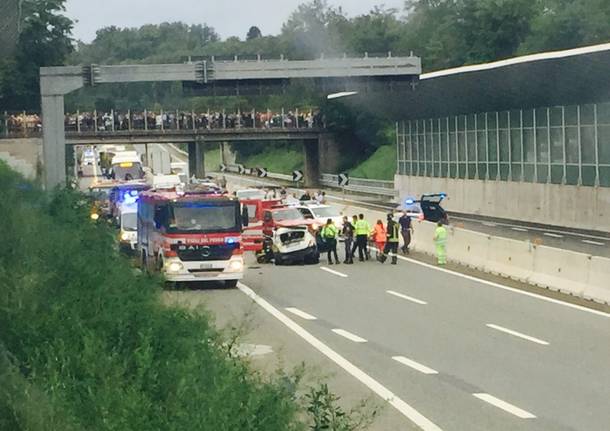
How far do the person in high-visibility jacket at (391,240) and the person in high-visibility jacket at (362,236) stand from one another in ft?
2.52

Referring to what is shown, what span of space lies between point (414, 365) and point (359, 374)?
1.26 metres

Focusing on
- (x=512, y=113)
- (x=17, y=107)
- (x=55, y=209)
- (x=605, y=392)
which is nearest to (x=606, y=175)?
(x=512, y=113)

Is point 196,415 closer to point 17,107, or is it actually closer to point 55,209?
point 55,209

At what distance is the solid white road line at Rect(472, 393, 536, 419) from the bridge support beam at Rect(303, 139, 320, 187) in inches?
3316

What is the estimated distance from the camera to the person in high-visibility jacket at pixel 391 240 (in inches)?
1641

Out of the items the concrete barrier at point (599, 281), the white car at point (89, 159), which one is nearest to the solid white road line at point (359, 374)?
the concrete barrier at point (599, 281)

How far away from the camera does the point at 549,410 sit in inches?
647

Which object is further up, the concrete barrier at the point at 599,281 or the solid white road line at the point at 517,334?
the concrete barrier at the point at 599,281

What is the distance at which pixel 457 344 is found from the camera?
23.0m

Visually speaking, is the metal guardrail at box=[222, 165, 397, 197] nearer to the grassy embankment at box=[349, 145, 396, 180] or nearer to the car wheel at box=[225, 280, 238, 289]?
the grassy embankment at box=[349, 145, 396, 180]

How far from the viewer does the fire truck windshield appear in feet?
111

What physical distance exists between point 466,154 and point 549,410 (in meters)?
56.1

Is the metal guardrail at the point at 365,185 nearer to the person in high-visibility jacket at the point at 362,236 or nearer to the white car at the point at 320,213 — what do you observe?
the white car at the point at 320,213

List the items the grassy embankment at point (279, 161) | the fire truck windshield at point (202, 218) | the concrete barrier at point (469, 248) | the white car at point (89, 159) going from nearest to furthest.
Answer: the fire truck windshield at point (202, 218) < the concrete barrier at point (469, 248) < the grassy embankment at point (279, 161) < the white car at point (89, 159)
